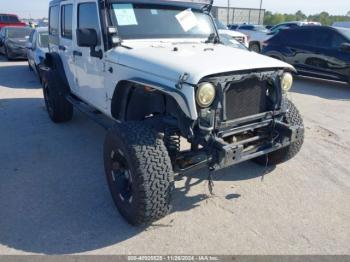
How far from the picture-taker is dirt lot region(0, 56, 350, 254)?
295 centimetres

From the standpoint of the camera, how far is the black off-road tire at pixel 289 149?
12.7 ft

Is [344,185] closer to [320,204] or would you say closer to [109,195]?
[320,204]

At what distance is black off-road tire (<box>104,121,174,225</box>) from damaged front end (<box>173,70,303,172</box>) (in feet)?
1.09

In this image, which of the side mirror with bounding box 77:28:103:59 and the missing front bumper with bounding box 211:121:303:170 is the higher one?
the side mirror with bounding box 77:28:103:59

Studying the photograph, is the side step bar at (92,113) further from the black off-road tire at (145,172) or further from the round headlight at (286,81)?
the round headlight at (286,81)

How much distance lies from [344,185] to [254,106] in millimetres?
Answer: 1573

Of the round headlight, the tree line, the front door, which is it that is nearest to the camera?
the round headlight

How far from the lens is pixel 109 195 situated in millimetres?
3734

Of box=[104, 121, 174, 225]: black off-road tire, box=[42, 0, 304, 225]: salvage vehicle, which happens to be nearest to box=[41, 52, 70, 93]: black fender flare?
box=[42, 0, 304, 225]: salvage vehicle

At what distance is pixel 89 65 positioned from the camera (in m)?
4.49

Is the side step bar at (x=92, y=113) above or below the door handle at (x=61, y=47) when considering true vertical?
below

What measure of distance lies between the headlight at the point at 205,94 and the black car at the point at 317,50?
7.45 meters

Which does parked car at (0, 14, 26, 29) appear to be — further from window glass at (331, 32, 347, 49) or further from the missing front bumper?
the missing front bumper

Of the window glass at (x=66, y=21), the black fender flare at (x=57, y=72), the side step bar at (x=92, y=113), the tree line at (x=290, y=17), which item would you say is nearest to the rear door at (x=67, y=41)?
the window glass at (x=66, y=21)
